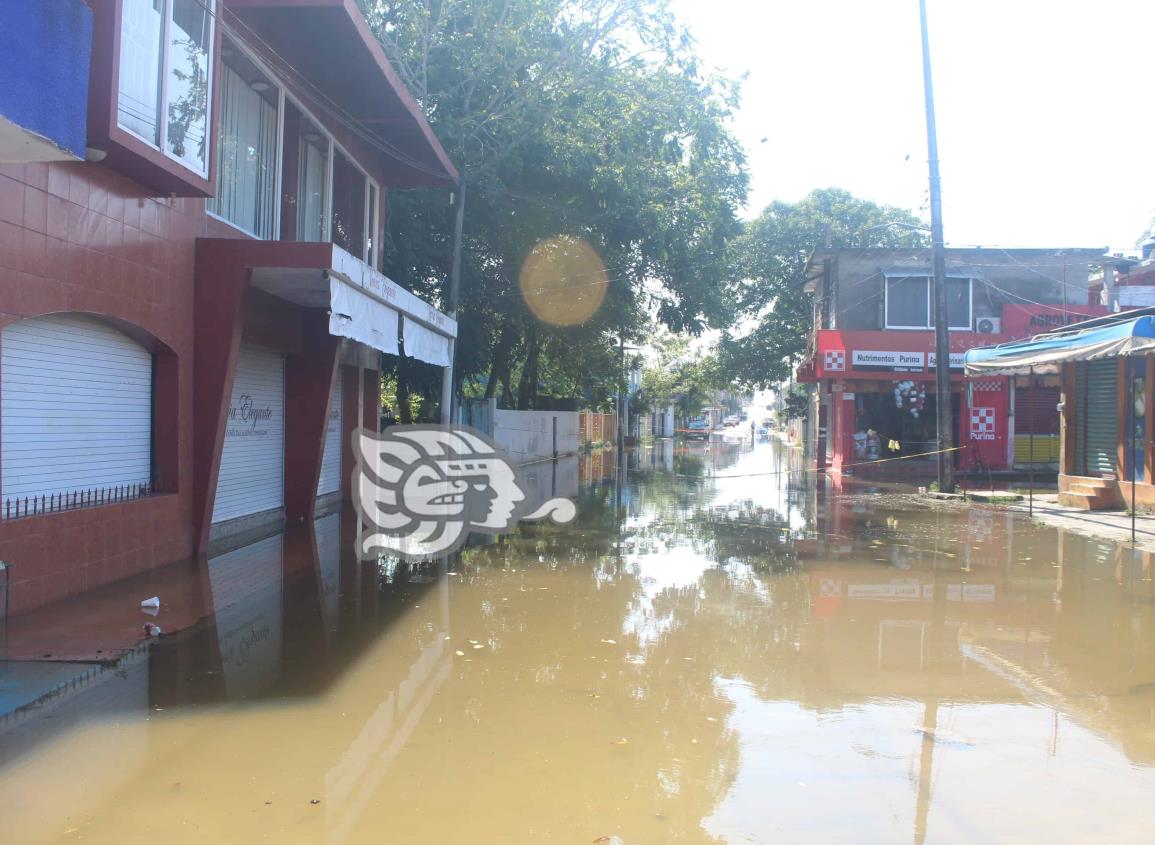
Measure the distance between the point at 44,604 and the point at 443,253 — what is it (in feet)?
54.2

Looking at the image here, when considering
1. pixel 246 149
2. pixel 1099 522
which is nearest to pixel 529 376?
pixel 246 149

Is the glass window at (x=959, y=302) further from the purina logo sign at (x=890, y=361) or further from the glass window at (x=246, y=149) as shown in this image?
the glass window at (x=246, y=149)

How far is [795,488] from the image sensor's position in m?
22.7

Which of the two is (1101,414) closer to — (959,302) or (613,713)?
(959,302)

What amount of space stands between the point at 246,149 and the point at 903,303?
878 inches

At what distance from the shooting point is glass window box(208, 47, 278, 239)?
11.6 meters

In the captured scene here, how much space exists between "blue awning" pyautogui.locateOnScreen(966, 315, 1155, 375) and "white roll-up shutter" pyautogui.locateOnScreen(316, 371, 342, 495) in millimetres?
12570

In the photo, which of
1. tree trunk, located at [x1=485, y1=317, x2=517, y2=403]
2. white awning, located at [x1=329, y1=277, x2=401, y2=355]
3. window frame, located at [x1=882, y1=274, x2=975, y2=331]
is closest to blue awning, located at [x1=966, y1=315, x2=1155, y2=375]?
window frame, located at [x1=882, y1=274, x2=975, y2=331]

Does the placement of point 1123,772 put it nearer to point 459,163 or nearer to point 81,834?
point 81,834

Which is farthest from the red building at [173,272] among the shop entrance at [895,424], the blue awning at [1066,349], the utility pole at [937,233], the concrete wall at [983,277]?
Result: the concrete wall at [983,277]

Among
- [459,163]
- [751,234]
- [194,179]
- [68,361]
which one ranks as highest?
[751,234]

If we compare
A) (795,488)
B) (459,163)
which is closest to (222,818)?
(459,163)

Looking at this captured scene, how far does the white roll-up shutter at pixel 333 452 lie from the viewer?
55.6 feet

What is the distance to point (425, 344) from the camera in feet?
51.6
